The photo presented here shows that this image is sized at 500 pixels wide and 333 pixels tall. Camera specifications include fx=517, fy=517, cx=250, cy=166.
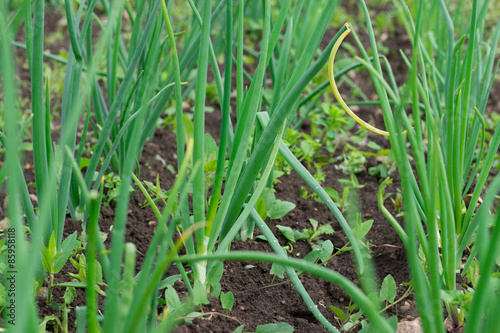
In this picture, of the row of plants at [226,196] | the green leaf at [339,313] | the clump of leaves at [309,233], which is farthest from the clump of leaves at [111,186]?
the green leaf at [339,313]

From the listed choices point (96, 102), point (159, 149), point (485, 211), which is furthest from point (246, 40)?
point (485, 211)

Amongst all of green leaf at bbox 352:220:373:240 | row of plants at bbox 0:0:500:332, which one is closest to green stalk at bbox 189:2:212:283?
row of plants at bbox 0:0:500:332

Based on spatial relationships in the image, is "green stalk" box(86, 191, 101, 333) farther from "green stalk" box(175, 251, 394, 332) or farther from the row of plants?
"green stalk" box(175, 251, 394, 332)

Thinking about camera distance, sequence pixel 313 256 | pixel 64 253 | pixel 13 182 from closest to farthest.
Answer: pixel 13 182
pixel 64 253
pixel 313 256

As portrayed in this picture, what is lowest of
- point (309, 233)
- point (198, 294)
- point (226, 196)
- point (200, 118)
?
point (309, 233)

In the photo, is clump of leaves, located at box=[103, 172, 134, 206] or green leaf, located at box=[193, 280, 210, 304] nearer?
green leaf, located at box=[193, 280, 210, 304]

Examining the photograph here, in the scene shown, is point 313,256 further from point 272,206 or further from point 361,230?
point 272,206

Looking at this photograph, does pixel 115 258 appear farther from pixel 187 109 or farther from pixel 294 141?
pixel 187 109

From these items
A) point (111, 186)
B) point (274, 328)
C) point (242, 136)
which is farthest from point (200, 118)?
point (111, 186)

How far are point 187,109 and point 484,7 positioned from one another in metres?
1.15

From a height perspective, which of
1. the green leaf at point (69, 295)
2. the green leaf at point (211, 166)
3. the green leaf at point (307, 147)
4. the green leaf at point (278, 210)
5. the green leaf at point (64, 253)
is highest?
the green leaf at point (211, 166)

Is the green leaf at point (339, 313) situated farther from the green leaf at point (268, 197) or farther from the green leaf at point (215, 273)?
the green leaf at point (268, 197)

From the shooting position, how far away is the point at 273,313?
1.05 metres

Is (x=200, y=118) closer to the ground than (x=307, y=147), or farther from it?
farther from it
